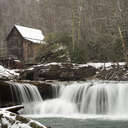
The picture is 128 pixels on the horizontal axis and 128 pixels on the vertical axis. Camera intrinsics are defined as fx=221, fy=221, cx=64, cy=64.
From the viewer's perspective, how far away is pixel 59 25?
4162 cm

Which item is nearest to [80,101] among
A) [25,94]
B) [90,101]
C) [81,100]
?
[81,100]

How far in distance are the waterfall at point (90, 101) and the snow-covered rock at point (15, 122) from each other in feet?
29.5

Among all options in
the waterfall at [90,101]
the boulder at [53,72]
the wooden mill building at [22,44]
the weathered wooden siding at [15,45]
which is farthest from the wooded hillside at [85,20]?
the waterfall at [90,101]

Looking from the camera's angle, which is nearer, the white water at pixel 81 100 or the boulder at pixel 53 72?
the white water at pixel 81 100

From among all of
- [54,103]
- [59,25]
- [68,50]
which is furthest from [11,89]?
[59,25]

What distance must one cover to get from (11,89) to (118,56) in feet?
54.8

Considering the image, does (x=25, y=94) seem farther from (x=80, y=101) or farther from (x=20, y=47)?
(x=20, y=47)

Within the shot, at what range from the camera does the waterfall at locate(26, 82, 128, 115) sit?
41.4ft

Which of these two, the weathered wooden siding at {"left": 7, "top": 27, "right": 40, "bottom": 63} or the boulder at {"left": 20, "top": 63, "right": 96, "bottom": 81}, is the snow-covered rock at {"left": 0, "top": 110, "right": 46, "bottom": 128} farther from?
the weathered wooden siding at {"left": 7, "top": 27, "right": 40, "bottom": 63}

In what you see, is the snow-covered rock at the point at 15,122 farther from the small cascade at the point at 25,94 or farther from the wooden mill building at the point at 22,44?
the wooden mill building at the point at 22,44

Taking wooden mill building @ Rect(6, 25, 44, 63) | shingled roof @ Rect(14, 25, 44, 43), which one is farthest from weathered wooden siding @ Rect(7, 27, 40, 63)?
shingled roof @ Rect(14, 25, 44, 43)

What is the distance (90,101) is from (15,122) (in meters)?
9.95

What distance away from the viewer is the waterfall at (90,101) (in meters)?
12.6

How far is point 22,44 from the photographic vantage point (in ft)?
114
